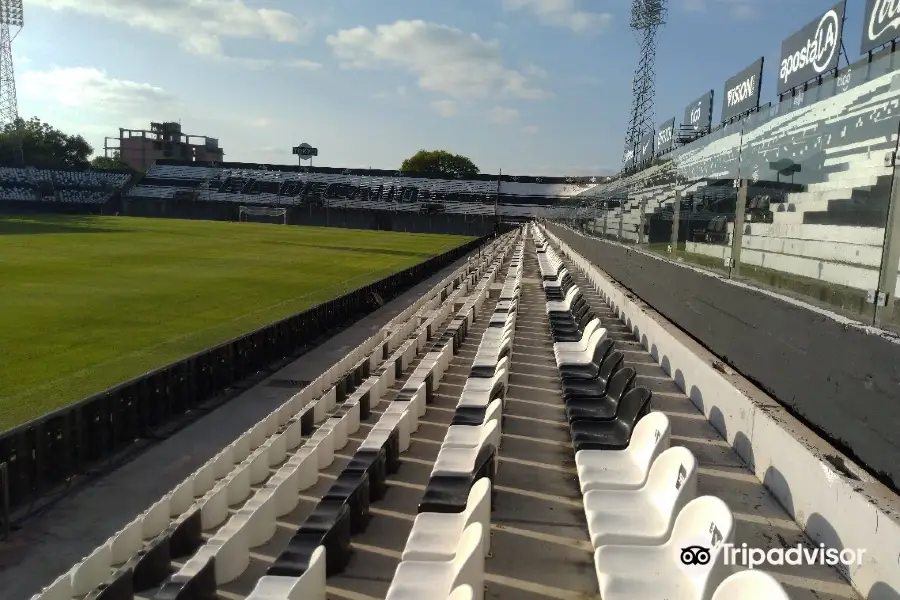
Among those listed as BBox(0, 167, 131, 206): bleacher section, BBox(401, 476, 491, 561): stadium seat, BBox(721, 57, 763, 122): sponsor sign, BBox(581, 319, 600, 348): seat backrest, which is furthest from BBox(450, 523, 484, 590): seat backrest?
BBox(0, 167, 131, 206): bleacher section

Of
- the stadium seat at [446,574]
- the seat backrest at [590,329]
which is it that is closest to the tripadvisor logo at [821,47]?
the seat backrest at [590,329]

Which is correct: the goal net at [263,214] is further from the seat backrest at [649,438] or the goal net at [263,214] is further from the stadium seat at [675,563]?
the stadium seat at [675,563]

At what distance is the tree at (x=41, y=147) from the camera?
82625 mm

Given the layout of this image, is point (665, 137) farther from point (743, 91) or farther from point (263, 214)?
point (263, 214)

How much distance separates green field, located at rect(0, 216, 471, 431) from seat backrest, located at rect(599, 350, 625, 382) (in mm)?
7224

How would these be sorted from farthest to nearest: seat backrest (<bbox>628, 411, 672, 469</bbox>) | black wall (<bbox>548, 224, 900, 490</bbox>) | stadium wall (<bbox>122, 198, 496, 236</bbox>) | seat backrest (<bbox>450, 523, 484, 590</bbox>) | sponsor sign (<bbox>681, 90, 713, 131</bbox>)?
stadium wall (<bbox>122, 198, 496, 236</bbox>)
sponsor sign (<bbox>681, 90, 713, 131</bbox>)
seat backrest (<bbox>628, 411, 672, 469</bbox>)
black wall (<bbox>548, 224, 900, 490</bbox>)
seat backrest (<bbox>450, 523, 484, 590</bbox>)

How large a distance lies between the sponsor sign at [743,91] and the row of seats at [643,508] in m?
20.5

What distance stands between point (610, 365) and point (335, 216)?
70.5 m

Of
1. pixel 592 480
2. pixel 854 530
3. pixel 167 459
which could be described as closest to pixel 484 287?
pixel 167 459

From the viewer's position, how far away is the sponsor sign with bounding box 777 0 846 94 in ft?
52.7

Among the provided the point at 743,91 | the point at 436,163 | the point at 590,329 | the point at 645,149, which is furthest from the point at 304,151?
the point at 590,329

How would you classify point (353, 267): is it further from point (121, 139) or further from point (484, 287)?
point (121, 139)

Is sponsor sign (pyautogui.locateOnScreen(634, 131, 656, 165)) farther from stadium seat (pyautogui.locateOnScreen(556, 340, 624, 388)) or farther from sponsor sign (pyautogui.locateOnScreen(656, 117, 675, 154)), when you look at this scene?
stadium seat (pyautogui.locateOnScreen(556, 340, 624, 388))

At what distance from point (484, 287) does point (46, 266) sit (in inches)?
694
